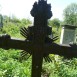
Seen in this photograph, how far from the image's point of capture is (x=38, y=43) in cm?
154

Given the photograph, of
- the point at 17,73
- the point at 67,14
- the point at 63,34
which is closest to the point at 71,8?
the point at 67,14

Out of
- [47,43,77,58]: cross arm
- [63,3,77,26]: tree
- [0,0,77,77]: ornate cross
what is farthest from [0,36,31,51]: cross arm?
[63,3,77,26]: tree

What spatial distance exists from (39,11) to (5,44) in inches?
11.9

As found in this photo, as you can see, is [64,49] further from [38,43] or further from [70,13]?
[70,13]

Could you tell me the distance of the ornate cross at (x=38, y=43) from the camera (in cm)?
151

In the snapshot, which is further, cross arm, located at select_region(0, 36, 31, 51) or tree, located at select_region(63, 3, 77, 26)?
tree, located at select_region(63, 3, 77, 26)

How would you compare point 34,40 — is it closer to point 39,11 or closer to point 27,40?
point 27,40

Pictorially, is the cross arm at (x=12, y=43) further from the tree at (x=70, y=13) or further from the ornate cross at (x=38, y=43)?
the tree at (x=70, y=13)

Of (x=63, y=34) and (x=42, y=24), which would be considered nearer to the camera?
(x=42, y=24)

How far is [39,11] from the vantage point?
1.50 metres

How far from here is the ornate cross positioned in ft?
4.97

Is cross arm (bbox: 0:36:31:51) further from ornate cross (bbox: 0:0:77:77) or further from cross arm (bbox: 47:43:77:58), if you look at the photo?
cross arm (bbox: 47:43:77:58)

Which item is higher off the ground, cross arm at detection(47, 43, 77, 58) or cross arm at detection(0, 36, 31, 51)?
cross arm at detection(0, 36, 31, 51)

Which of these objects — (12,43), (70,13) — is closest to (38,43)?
(12,43)
